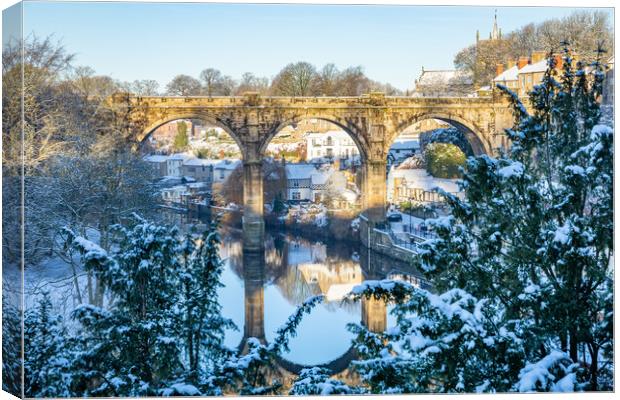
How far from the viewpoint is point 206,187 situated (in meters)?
20.5

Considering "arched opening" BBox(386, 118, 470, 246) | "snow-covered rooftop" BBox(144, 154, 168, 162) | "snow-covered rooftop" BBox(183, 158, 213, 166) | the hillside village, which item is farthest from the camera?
"snow-covered rooftop" BBox(183, 158, 213, 166)

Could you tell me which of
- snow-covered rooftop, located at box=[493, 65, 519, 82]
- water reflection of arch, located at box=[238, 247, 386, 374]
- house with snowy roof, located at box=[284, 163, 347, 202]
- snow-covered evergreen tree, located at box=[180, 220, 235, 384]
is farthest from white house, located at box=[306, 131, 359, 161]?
snow-covered evergreen tree, located at box=[180, 220, 235, 384]

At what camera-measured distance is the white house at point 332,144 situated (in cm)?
2314

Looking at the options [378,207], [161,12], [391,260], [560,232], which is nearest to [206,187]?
[378,207]

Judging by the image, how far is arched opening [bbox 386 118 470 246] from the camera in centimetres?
1605

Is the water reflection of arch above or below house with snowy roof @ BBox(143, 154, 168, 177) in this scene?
below

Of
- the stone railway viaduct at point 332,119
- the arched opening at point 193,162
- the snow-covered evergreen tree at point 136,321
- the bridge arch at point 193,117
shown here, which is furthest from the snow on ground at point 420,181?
the snow-covered evergreen tree at point 136,321

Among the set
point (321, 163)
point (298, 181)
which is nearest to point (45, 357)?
point (321, 163)

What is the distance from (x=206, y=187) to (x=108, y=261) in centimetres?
1248

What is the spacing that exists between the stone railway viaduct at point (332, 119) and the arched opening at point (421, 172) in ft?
1.26

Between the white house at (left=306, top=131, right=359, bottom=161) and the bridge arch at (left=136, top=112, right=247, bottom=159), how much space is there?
2111 mm

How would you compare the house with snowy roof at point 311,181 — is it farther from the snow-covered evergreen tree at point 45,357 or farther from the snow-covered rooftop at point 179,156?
the snow-covered evergreen tree at point 45,357

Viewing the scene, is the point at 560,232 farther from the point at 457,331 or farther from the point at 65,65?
the point at 65,65

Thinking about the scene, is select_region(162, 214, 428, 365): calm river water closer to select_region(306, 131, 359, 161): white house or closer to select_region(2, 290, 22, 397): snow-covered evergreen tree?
select_region(2, 290, 22, 397): snow-covered evergreen tree
